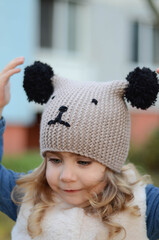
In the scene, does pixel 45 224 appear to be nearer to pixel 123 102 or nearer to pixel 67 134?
pixel 67 134

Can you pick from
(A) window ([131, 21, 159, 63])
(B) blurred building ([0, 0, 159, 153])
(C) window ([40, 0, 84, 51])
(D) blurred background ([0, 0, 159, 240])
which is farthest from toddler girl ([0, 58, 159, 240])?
(A) window ([131, 21, 159, 63])

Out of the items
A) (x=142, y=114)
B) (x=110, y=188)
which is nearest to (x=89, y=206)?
(x=110, y=188)

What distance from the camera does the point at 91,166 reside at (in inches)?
89.5

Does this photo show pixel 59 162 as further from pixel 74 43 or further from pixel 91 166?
pixel 74 43

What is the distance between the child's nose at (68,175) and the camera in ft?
7.18

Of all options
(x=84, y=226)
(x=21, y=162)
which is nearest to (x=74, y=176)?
(x=84, y=226)

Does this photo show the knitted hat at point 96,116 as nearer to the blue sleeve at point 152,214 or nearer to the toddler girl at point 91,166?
the toddler girl at point 91,166

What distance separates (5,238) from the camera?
4.62 meters

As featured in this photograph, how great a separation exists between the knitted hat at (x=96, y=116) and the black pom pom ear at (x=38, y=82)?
93mm

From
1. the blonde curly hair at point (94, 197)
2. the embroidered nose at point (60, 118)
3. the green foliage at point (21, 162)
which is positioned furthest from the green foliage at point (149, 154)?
the embroidered nose at point (60, 118)

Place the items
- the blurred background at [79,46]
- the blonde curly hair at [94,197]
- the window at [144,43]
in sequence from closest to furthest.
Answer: the blonde curly hair at [94,197] < the blurred background at [79,46] < the window at [144,43]

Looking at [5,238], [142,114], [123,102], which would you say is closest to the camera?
[123,102]

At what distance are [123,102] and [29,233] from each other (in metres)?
0.85

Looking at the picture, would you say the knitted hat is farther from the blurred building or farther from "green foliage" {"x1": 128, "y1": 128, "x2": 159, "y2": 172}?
"green foliage" {"x1": 128, "y1": 128, "x2": 159, "y2": 172}
